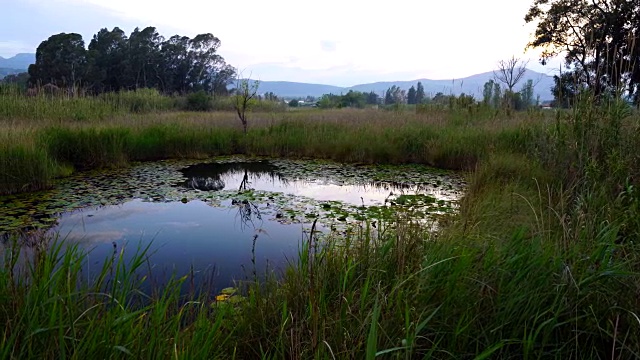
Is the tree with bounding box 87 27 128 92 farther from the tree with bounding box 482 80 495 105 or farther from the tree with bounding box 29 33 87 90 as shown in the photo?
the tree with bounding box 482 80 495 105

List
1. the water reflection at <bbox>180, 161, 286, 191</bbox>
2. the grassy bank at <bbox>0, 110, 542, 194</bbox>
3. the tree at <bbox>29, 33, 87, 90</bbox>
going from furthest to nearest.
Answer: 1. the tree at <bbox>29, 33, 87, 90</bbox>
2. the water reflection at <bbox>180, 161, 286, 191</bbox>
3. the grassy bank at <bbox>0, 110, 542, 194</bbox>

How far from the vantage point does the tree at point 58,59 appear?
1251 inches

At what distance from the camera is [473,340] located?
66.2 inches

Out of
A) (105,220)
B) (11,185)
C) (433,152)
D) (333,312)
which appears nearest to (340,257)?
(333,312)

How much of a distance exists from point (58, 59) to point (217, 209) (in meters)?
34.9

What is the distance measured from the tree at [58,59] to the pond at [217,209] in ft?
98.0

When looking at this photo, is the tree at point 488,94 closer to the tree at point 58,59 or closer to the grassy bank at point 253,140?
the grassy bank at point 253,140

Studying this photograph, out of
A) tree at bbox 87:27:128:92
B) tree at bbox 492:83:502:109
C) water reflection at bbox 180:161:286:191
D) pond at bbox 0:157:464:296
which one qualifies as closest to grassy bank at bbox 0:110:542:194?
pond at bbox 0:157:464:296

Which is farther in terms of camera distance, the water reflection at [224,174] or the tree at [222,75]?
the tree at [222,75]

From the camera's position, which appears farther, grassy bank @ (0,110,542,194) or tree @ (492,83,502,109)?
tree @ (492,83,502,109)

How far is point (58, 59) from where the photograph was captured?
106 feet

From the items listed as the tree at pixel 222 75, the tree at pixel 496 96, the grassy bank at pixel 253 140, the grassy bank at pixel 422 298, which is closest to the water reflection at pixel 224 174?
the grassy bank at pixel 253 140

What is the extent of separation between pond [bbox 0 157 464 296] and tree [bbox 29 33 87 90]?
29.9 meters

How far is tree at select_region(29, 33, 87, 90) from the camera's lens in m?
31.8
